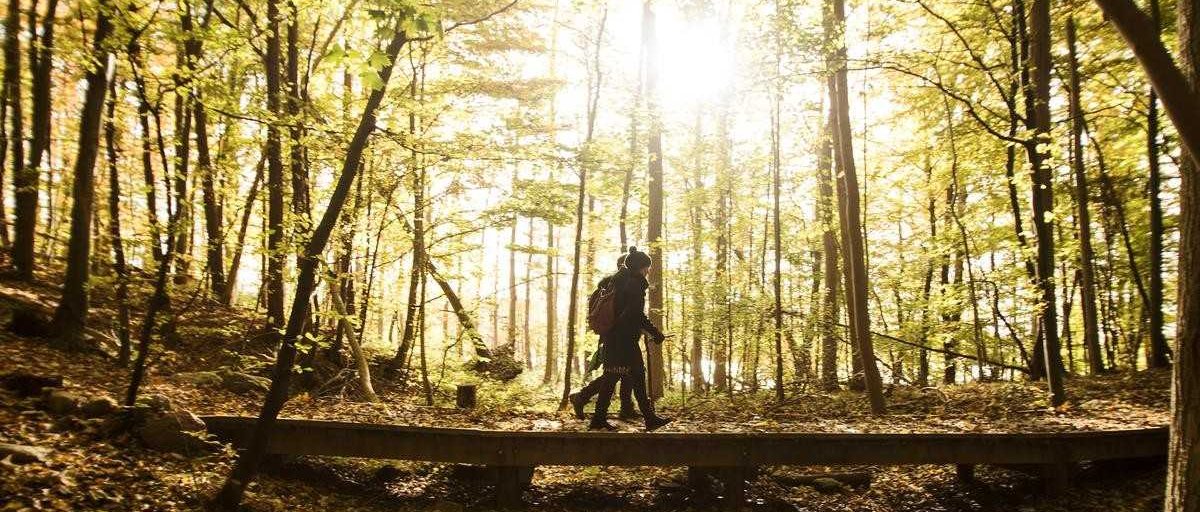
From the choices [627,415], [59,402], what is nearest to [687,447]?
[627,415]

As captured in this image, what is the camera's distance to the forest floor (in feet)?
16.7

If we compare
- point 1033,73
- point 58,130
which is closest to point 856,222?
point 1033,73

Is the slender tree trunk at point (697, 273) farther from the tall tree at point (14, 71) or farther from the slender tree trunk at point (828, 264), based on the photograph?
the tall tree at point (14, 71)

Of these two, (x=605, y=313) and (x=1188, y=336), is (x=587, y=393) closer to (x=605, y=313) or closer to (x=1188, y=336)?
(x=605, y=313)

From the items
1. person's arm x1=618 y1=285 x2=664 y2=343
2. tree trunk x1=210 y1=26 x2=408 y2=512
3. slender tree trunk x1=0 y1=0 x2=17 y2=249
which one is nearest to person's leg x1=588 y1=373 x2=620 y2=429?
person's arm x1=618 y1=285 x2=664 y2=343

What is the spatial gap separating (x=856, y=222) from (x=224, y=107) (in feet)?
30.1

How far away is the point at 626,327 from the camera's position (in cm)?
685

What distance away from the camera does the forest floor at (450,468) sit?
5086 mm

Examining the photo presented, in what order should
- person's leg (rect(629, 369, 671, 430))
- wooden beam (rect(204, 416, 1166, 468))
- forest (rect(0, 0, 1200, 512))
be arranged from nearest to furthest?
forest (rect(0, 0, 1200, 512)), wooden beam (rect(204, 416, 1166, 468)), person's leg (rect(629, 369, 671, 430))

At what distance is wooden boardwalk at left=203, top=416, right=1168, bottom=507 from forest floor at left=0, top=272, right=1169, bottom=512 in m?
0.43

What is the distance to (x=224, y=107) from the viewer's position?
615 centimetres

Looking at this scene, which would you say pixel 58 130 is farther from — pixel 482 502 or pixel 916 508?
pixel 916 508

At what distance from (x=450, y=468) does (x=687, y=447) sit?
3.21 metres

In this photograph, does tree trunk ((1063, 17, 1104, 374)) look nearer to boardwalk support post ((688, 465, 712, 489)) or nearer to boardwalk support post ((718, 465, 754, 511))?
boardwalk support post ((718, 465, 754, 511))
